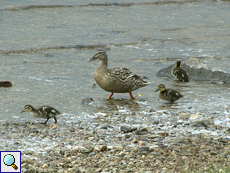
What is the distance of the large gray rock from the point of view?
8961 mm

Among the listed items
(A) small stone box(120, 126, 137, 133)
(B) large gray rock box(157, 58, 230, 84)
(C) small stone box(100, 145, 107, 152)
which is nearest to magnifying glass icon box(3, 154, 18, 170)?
(C) small stone box(100, 145, 107, 152)

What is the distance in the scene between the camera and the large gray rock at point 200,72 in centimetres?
896

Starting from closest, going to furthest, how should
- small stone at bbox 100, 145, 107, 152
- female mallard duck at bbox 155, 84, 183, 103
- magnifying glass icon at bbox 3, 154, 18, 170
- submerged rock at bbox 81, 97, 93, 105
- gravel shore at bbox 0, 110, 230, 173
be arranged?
magnifying glass icon at bbox 3, 154, 18, 170
gravel shore at bbox 0, 110, 230, 173
small stone at bbox 100, 145, 107, 152
submerged rock at bbox 81, 97, 93, 105
female mallard duck at bbox 155, 84, 183, 103

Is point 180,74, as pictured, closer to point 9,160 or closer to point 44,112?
point 44,112

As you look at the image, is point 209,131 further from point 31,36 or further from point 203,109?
point 31,36

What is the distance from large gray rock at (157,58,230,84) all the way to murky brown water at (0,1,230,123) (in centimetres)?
29

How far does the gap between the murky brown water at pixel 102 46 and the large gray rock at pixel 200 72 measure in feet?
0.94

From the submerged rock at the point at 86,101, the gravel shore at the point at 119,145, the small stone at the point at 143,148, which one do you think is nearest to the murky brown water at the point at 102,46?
the submerged rock at the point at 86,101

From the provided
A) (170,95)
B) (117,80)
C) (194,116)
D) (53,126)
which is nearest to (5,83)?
(117,80)

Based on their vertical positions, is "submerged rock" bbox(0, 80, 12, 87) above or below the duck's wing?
below

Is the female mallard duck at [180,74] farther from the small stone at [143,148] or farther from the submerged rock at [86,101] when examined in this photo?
the small stone at [143,148]

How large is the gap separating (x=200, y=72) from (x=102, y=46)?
145 inches

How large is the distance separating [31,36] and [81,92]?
5557mm

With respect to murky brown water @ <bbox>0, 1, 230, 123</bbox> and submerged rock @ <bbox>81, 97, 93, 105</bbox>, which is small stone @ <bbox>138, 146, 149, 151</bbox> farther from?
submerged rock @ <bbox>81, 97, 93, 105</bbox>
